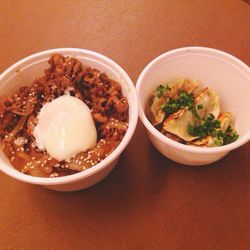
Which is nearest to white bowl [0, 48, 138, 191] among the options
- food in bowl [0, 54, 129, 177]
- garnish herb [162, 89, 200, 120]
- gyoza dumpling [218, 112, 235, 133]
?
food in bowl [0, 54, 129, 177]

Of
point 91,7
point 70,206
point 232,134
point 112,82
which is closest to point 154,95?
point 112,82

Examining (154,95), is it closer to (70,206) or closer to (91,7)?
(70,206)

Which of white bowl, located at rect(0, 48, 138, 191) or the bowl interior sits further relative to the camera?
the bowl interior

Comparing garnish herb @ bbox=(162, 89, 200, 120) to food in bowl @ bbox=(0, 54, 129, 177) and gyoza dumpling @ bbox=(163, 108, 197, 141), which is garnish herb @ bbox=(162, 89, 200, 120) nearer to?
gyoza dumpling @ bbox=(163, 108, 197, 141)

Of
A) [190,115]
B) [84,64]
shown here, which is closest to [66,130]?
[84,64]

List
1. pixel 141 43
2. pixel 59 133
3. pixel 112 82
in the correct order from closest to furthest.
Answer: pixel 59 133, pixel 112 82, pixel 141 43

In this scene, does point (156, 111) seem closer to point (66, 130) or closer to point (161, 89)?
point (161, 89)

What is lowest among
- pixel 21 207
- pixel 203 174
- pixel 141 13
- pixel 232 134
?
pixel 21 207
